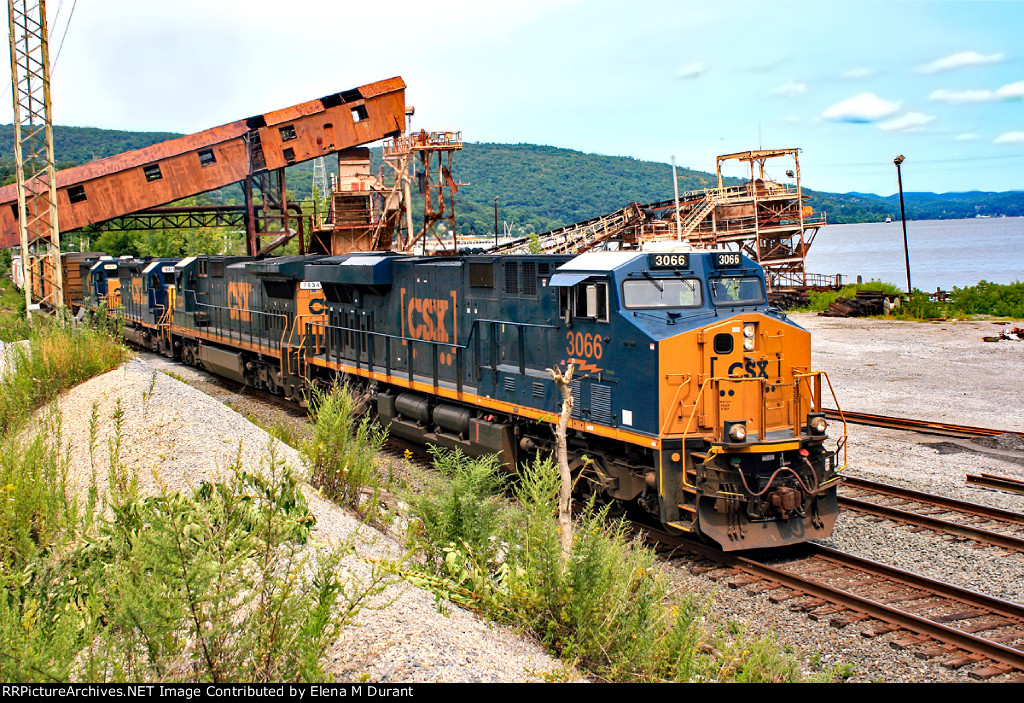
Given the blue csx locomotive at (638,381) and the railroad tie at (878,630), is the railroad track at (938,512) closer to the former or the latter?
the blue csx locomotive at (638,381)

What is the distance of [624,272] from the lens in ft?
31.1

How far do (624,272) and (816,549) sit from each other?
154 inches

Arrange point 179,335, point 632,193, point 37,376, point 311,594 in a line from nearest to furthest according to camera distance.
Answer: point 311,594 < point 37,376 < point 179,335 < point 632,193

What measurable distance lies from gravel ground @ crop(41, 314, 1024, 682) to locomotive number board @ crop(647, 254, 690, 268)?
3.47 meters

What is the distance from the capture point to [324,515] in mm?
8039

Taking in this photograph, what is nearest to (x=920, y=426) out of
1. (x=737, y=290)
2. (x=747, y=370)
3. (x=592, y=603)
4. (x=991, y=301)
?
(x=737, y=290)

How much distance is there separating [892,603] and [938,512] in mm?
3312

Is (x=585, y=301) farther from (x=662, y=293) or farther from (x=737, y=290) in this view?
(x=737, y=290)

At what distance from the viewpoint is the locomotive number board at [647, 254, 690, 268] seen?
31.4 feet

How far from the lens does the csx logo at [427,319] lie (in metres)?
→ 13.6

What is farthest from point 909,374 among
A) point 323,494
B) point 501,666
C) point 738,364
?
point 501,666

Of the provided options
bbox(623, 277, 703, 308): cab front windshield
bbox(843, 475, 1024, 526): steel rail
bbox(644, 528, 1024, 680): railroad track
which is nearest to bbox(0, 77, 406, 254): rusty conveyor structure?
bbox(623, 277, 703, 308): cab front windshield

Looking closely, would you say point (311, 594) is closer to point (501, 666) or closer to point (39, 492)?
point (501, 666)

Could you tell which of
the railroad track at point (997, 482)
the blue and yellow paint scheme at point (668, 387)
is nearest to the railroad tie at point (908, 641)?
the blue and yellow paint scheme at point (668, 387)
